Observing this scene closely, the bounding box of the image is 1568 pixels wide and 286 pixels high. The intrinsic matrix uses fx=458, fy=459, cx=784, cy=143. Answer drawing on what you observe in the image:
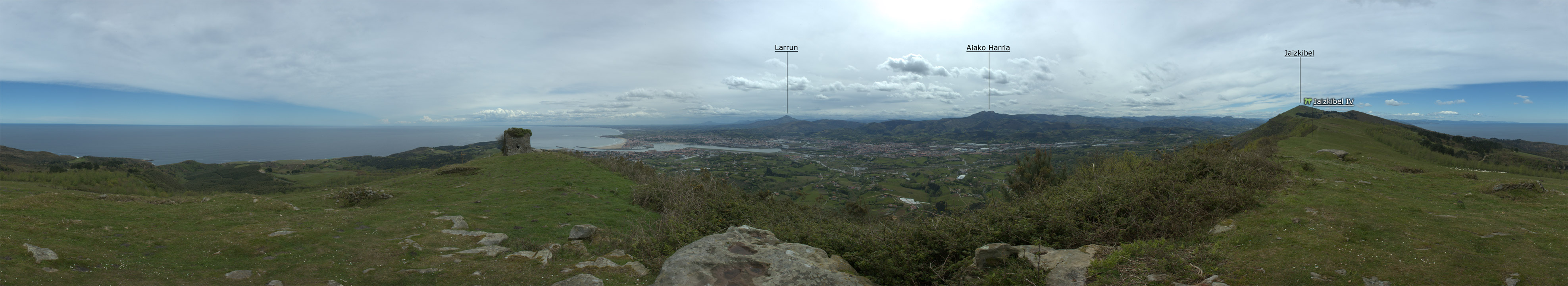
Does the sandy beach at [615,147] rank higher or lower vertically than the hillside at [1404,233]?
lower

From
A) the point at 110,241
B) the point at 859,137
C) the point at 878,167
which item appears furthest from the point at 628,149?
the point at 110,241

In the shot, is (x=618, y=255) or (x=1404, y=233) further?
(x=618, y=255)

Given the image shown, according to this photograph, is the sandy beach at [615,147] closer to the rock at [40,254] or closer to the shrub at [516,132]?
the shrub at [516,132]

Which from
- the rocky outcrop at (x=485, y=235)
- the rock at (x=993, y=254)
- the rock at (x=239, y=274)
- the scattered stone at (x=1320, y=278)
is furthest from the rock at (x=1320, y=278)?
the rock at (x=239, y=274)

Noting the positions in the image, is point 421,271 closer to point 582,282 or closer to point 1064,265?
point 582,282

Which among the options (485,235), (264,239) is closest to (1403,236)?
(485,235)

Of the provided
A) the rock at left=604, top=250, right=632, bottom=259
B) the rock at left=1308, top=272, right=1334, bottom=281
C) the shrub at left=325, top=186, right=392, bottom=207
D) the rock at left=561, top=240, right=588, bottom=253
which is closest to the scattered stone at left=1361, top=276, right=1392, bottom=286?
the rock at left=1308, top=272, right=1334, bottom=281
